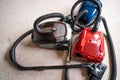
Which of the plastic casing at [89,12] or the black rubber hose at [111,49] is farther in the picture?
the plastic casing at [89,12]

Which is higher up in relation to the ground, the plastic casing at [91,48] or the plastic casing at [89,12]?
the plastic casing at [89,12]

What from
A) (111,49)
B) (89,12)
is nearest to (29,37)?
(89,12)

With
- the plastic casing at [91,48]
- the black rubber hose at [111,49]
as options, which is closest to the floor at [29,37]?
the black rubber hose at [111,49]

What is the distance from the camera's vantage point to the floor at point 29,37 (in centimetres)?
144

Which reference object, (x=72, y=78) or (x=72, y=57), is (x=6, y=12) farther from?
(x=72, y=78)

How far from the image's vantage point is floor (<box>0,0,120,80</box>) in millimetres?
1442

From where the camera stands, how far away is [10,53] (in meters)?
1.52

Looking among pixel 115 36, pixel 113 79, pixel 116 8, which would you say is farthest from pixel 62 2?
pixel 113 79

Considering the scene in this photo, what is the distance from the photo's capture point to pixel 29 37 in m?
1.68

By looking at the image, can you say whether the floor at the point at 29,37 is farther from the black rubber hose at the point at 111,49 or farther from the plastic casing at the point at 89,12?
the plastic casing at the point at 89,12

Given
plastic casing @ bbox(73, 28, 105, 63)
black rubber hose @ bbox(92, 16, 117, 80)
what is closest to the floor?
black rubber hose @ bbox(92, 16, 117, 80)

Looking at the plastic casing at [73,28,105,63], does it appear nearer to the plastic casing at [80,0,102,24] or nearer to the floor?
the floor

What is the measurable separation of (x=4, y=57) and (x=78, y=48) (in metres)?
0.71

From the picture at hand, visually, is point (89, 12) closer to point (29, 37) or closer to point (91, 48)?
point (91, 48)
